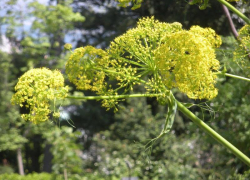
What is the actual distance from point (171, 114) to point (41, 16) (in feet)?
49.1

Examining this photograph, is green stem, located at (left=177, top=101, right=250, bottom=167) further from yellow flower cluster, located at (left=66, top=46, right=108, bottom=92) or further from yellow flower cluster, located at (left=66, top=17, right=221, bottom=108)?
yellow flower cluster, located at (left=66, top=46, right=108, bottom=92)

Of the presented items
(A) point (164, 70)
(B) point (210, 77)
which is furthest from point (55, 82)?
(B) point (210, 77)

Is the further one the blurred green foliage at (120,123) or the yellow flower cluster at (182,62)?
the blurred green foliage at (120,123)

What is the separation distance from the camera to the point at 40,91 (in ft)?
5.66

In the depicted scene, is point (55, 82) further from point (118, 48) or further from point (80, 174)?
point (80, 174)

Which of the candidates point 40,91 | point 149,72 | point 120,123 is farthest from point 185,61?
point 120,123

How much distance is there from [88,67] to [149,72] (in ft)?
0.99

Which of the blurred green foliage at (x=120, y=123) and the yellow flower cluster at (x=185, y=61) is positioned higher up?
the yellow flower cluster at (x=185, y=61)

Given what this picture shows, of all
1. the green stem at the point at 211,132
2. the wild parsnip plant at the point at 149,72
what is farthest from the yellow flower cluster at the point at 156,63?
the green stem at the point at 211,132

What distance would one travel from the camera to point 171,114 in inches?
63.6

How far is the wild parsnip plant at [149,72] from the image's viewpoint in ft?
5.34

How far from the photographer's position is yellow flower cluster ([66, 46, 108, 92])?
183 cm

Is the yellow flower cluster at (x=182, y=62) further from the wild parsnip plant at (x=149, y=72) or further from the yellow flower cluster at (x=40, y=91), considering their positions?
the yellow flower cluster at (x=40, y=91)

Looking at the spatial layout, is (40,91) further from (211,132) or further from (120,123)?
(120,123)
